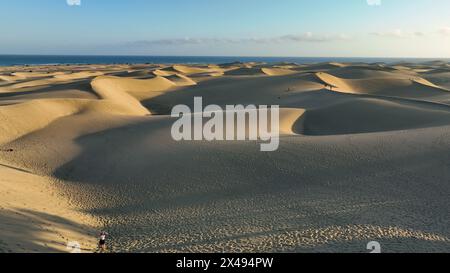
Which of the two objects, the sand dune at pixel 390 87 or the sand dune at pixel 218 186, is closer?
the sand dune at pixel 218 186

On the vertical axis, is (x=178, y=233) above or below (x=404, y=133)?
below

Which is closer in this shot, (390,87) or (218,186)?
(218,186)

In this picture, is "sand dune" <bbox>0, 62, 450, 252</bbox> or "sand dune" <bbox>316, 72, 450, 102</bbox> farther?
"sand dune" <bbox>316, 72, 450, 102</bbox>

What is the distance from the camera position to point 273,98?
38406 millimetres

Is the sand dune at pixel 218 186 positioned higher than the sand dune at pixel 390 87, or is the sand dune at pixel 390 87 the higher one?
the sand dune at pixel 390 87

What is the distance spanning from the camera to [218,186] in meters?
14.3

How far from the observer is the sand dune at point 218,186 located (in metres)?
10.5

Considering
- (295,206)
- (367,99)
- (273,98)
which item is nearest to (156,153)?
(295,206)

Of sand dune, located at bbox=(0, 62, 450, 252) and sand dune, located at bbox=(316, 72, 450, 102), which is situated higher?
sand dune, located at bbox=(316, 72, 450, 102)

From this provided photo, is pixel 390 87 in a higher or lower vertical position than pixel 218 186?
higher

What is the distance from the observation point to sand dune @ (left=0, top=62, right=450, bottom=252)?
34.4ft
